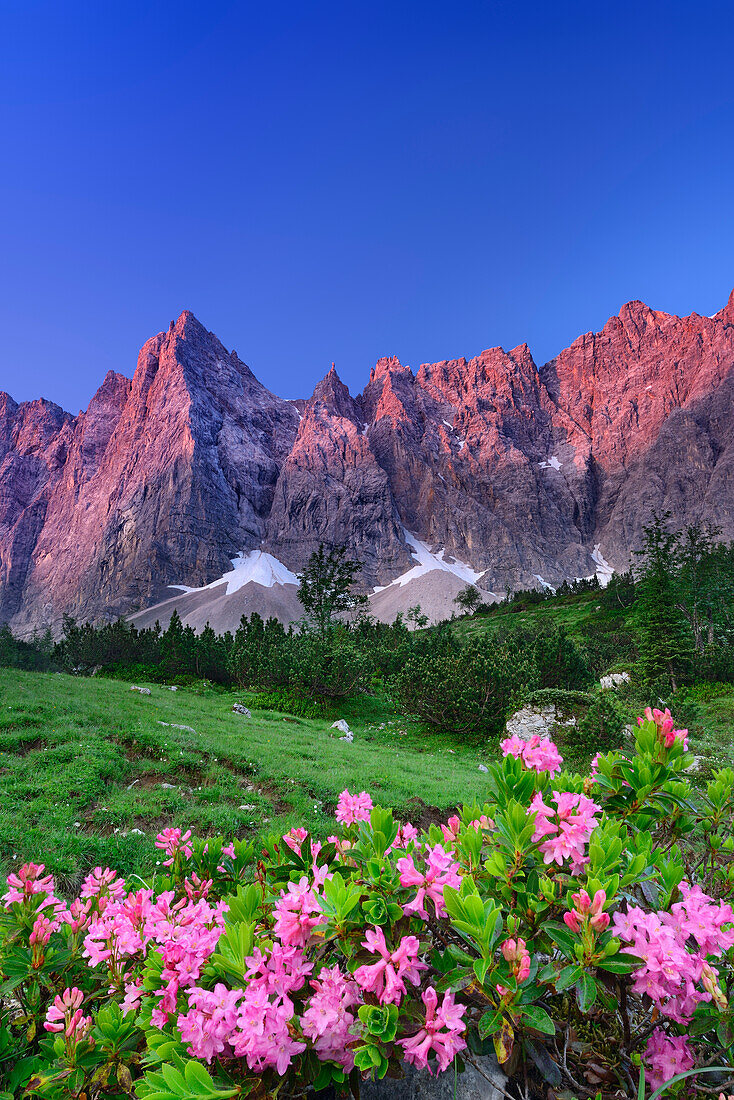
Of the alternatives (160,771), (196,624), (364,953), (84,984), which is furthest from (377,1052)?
(196,624)

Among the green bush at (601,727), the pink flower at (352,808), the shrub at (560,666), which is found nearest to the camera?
the pink flower at (352,808)

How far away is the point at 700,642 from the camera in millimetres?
35250

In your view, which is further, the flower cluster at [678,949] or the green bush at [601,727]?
the green bush at [601,727]

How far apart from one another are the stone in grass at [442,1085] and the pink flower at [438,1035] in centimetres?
41

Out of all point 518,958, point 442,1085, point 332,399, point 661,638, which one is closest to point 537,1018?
point 518,958

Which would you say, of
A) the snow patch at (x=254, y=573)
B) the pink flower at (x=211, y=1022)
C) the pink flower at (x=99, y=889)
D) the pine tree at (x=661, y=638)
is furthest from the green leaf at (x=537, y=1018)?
the snow patch at (x=254, y=573)

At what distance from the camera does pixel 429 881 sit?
1441mm

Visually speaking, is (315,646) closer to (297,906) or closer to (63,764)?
(63,764)

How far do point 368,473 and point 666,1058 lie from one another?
125378 millimetres

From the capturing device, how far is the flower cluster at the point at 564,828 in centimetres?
143

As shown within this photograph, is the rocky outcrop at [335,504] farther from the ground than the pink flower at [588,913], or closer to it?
farther from the ground

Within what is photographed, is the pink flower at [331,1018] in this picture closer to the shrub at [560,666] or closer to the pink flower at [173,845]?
the pink flower at [173,845]

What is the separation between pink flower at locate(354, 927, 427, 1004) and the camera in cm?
A: 118

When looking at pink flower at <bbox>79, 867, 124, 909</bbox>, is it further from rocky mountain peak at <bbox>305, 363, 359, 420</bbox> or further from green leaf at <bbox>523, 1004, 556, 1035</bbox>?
rocky mountain peak at <bbox>305, 363, 359, 420</bbox>
